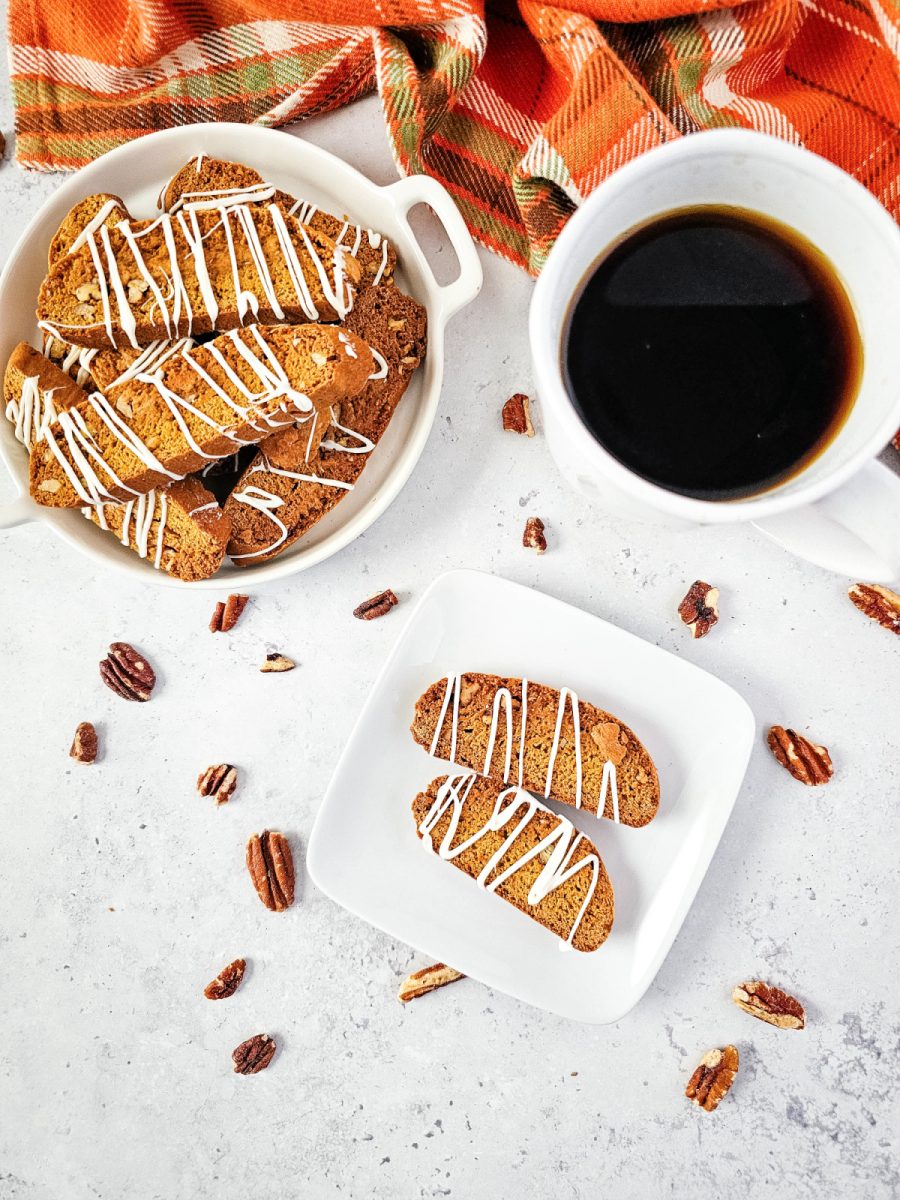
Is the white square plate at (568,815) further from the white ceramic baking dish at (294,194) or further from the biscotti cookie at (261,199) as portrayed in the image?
the biscotti cookie at (261,199)

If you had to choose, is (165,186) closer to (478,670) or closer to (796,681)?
(478,670)

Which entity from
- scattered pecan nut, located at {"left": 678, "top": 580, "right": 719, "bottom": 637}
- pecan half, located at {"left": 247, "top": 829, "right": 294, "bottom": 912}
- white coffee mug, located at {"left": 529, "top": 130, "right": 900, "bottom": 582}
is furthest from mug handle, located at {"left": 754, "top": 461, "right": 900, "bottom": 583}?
pecan half, located at {"left": 247, "top": 829, "right": 294, "bottom": 912}

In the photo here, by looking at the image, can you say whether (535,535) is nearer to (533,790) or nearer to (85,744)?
(533,790)

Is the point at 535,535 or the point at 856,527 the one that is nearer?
the point at 856,527

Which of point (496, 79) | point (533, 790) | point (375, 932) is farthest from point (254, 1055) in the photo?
point (496, 79)

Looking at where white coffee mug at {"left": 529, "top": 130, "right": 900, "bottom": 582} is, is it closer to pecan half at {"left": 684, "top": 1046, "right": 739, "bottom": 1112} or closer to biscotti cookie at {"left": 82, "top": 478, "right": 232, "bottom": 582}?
biscotti cookie at {"left": 82, "top": 478, "right": 232, "bottom": 582}

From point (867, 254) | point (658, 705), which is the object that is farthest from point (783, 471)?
point (658, 705)
